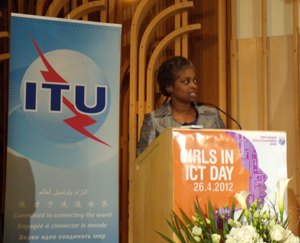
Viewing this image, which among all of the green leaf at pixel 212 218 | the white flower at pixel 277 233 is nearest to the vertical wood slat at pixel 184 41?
the green leaf at pixel 212 218

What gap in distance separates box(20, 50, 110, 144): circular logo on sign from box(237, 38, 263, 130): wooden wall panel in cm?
134

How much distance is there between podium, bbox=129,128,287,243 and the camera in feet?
4.66

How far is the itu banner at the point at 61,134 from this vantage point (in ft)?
8.04

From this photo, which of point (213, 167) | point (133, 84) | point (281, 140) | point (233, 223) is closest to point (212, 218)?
point (233, 223)

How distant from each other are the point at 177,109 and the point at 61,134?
2.83 ft

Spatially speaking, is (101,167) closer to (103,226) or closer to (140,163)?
(103,226)

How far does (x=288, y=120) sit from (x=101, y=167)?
5.55 feet

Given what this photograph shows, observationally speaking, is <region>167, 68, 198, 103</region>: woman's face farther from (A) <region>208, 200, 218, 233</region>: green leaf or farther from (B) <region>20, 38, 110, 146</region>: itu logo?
(A) <region>208, 200, 218, 233</region>: green leaf

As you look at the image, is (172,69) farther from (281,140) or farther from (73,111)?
(281,140)

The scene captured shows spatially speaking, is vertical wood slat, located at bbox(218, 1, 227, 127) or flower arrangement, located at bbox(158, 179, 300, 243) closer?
flower arrangement, located at bbox(158, 179, 300, 243)

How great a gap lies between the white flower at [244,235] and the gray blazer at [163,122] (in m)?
1.27

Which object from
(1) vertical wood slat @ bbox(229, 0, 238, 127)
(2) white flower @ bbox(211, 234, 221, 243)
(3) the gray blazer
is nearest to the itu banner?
(3) the gray blazer

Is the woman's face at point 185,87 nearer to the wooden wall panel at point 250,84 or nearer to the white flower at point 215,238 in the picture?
the wooden wall panel at point 250,84

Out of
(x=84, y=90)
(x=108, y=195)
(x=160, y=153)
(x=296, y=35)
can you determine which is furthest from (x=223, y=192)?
(x=296, y=35)
